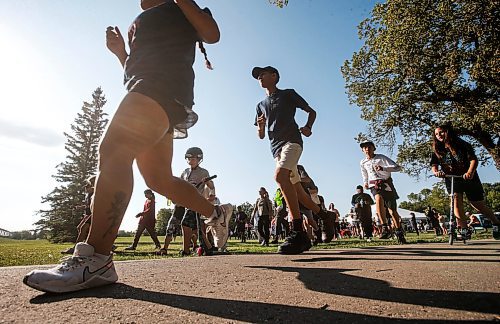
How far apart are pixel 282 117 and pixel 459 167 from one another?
3214 mm

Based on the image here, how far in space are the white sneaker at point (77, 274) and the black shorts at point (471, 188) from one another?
17.8 feet

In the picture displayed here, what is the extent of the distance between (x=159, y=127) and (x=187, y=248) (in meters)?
4.16

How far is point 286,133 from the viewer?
4633 millimetres

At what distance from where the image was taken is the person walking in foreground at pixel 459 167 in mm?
5075

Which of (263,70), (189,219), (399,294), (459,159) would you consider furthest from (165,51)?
(459,159)

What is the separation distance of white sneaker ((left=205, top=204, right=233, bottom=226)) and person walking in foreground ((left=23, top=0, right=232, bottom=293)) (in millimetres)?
514

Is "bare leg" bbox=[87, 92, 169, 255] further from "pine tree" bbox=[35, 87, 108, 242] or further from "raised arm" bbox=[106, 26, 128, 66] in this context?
"pine tree" bbox=[35, 87, 108, 242]

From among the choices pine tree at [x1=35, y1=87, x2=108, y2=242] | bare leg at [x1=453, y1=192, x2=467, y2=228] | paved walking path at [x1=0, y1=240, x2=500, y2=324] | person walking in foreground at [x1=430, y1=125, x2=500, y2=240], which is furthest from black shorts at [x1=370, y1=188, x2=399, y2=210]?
pine tree at [x1=35, y1=87, x2=108, y2=242]

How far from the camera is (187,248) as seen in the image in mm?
5871

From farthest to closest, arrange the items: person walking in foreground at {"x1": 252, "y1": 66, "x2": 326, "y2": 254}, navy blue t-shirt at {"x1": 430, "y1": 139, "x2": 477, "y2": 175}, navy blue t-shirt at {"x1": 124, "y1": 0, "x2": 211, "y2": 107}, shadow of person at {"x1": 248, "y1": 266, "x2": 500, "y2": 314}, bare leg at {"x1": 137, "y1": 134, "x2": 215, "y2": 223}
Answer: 1. navy blue t-shirt at {"x1": 430, "y1": 139, "x2": 477, "y2": 175}
2. person walking in foreground at {"x1": 252, "y1": 66, "x2": 326, "y2": 254}
3. bare leg at {"x1": 137, "y1": 134, "x2": 215, "y2": 223}
4. navy blue t-shirt at {"x1": 124, "y1": 0, "x2": 211, "y2": 107}
5. shadow of person at {"x1": 248, "y1": 266, "x2": 500, "y2": 314}

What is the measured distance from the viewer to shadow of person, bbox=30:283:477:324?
1232 mm

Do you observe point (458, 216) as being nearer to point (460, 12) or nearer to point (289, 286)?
point (289, 286)

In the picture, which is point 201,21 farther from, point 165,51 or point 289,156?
point 289,156

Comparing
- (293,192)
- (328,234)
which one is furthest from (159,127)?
(328,234)
